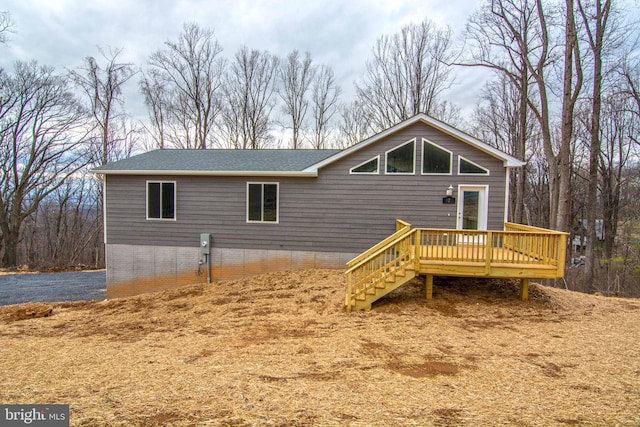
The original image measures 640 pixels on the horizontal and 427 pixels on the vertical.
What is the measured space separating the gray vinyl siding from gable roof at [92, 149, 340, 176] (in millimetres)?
291

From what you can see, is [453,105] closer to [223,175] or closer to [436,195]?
[436,195]

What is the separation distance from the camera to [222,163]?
10.9 meters

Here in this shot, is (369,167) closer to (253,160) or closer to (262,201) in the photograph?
(262,201)

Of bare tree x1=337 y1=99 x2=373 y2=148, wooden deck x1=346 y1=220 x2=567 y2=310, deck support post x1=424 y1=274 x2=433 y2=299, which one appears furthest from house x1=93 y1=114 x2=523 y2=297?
bare tree x1=337 y1=99 x2=373 y2=148

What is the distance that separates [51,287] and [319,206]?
446 inches

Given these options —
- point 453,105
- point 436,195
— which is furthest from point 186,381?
point 453,105

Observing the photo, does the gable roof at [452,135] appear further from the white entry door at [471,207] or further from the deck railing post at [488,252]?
Answer: the deck railing post at [488,252]

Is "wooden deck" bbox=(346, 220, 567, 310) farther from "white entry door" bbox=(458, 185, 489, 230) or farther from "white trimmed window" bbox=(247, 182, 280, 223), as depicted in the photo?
"white trimmed window" bbox=(247, 182, 280, 223)

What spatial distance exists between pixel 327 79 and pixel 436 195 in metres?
17.0

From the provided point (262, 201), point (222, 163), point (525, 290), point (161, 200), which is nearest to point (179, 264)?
point (161, 200)

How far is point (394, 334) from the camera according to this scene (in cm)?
523

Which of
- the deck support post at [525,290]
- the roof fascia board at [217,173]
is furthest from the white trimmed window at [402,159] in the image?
the deck support post at [525,290]

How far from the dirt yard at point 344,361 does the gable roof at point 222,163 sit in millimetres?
4106

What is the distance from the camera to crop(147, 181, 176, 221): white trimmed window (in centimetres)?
1063
